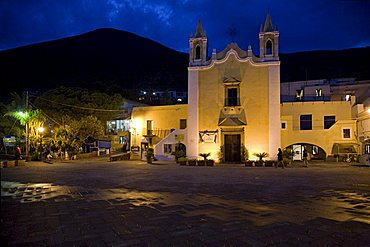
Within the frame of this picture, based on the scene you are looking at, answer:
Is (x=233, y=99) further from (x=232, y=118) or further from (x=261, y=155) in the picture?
(x=261, y=155)

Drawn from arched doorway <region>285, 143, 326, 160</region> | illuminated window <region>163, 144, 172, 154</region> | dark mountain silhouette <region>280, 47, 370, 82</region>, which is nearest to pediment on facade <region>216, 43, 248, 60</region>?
illuminated window <region>163, 144, 172, 154</region>

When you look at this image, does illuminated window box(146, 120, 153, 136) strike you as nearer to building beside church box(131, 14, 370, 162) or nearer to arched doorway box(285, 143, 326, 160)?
building beside church box(131, 14, 370, 162)

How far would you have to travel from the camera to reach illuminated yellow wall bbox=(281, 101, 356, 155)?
95.7 feet

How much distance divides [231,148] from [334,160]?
9.54m

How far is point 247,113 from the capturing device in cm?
2820

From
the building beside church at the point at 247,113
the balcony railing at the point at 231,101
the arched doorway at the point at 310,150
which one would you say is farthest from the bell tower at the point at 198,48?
the arched doorway at the point at 310,150

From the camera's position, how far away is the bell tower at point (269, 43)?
1109 inches

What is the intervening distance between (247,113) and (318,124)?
8.04 m

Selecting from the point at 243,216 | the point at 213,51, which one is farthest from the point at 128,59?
the point at 243,216

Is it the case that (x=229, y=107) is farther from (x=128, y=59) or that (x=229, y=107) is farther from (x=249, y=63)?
(x=128, y=59)

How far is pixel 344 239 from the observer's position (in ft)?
18.5

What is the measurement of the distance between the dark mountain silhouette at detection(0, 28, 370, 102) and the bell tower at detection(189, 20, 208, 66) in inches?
2424

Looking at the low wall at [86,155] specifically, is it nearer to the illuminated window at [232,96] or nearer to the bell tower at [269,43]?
the illuminated window at [232,96]

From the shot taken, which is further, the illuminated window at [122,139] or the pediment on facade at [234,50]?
the illuminated window at [122,139]
